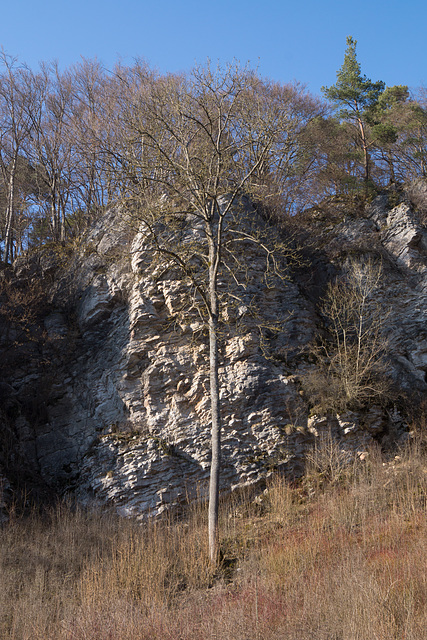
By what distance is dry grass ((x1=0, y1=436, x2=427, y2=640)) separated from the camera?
17.2ft

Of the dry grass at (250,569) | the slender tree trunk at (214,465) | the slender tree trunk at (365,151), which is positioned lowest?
the dry grass at (250,569)

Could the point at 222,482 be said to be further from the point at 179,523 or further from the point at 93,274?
the point at 93,274

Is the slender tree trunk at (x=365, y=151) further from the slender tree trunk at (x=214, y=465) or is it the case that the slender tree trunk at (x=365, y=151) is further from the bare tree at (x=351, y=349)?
the slender tree trunk at (x=214, y=465)

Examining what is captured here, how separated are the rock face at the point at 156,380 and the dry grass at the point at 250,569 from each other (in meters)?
0.90

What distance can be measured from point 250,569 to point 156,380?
243 inches

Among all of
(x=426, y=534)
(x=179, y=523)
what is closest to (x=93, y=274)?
(x=179, y=523)

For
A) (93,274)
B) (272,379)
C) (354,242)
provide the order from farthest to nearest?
(354,242), (93,274), (272,379)

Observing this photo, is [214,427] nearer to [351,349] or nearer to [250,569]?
[250,569]

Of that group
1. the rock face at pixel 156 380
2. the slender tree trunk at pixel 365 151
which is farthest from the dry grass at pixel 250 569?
the slender tree trunk at pixel 365 151

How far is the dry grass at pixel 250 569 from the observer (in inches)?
206

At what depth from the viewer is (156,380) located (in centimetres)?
1248

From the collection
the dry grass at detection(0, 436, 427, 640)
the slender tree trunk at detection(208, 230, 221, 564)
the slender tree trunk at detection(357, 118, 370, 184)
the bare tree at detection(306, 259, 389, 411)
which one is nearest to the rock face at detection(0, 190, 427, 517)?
the bare tree at detection(306, 259, 389, 411)

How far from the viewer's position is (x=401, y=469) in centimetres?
1025

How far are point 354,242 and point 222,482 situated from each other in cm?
1033
